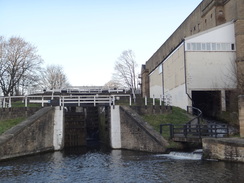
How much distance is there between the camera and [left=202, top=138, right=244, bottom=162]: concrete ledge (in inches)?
527

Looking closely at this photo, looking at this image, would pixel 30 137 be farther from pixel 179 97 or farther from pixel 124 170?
pixel 179 97

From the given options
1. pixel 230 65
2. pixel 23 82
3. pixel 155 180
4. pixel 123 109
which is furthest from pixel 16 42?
pixel 155 180

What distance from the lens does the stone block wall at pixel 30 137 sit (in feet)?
53.5

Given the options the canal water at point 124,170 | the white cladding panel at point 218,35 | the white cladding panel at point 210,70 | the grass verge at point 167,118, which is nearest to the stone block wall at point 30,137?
the canal water at point 124,170

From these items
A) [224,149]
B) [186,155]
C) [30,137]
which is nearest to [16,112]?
[30,137]

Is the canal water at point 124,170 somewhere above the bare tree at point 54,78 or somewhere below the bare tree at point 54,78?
below

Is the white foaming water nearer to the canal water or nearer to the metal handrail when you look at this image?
the canal water

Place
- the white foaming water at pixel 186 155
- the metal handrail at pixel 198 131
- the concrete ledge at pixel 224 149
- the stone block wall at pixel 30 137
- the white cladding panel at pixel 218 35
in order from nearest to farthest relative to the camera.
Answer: the concrete ledge at pixel 224 149
the white foaming water at pixel 186 155
the metal handrail at pixel 198 131
the stone block wall at pixel 30 137
the white cladding panel at pixel 218 35

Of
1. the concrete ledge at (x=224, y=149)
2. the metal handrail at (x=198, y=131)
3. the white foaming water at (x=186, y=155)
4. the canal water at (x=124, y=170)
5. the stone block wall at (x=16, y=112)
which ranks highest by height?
the stone block wall at (x=16, y=112)

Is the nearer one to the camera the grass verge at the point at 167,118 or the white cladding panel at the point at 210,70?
the grass verge at the point at 167,118

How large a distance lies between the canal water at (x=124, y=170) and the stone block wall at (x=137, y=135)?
1.11m

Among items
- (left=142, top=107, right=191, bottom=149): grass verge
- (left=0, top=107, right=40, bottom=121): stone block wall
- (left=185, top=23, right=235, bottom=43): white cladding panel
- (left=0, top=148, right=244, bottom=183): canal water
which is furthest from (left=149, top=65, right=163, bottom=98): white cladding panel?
(left=0, top=148, right=244, bottom=183): canal water

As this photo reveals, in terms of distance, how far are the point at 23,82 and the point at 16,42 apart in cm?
574

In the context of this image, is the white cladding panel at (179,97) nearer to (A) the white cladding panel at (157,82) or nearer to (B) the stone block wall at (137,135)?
(A) the white cladding panel at (157,82)
